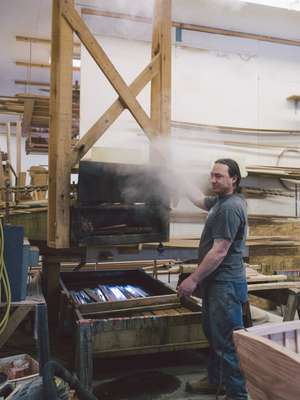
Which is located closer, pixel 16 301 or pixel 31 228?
pixel 16 301

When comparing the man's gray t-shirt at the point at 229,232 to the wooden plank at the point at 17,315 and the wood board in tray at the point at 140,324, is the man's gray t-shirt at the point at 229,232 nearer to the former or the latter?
the wood board in tray at the point at 140,324

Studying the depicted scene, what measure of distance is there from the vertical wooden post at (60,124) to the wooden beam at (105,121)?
67 mm

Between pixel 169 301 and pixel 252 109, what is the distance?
350 cm

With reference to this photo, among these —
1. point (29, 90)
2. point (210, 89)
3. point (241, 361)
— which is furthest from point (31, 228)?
point (29, 90)

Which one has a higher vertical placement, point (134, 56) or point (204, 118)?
point (134, 56)

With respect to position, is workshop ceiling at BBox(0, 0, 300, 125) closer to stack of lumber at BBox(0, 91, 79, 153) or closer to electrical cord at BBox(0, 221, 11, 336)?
stack of lumber at BBox(0, 91, 79, 153)

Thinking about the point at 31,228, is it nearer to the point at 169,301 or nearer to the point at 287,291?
the point at 169,301

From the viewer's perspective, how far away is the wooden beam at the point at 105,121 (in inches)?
99.6

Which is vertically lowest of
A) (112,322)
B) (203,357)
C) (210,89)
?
(203,357)

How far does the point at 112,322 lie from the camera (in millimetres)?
2490

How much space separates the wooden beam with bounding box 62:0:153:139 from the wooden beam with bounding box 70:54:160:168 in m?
0.06

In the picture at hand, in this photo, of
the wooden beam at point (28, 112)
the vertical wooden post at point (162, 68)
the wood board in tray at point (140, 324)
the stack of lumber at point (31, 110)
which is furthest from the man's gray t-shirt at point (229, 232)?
the wooden beam at point (28, 112)

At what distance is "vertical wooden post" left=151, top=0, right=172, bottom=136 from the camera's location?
2783 mm

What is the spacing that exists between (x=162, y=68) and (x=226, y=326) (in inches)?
71.9
